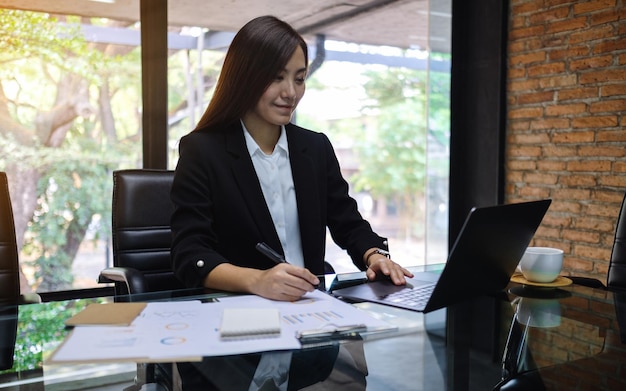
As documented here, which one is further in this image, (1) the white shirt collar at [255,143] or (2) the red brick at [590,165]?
(2) the red brick at [590,165]

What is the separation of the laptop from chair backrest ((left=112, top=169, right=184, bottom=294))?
3.28 ft

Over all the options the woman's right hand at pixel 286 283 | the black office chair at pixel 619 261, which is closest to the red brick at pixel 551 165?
the black office chair at pixel 619 261

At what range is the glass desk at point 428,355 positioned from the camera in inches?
37.0

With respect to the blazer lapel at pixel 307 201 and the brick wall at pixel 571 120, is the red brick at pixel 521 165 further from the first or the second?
the blazer lapel at pixel 307 201

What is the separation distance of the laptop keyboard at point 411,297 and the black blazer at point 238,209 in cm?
37

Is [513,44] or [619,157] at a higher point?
[513,44]

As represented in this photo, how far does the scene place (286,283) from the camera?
3.99 feet

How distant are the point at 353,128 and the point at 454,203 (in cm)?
106

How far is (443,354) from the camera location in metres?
1.11

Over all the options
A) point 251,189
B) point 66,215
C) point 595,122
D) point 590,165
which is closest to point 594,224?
point 590,165

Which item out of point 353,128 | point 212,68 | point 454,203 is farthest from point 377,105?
point 212,68

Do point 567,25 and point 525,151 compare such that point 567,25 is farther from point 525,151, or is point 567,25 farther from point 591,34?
point 525,151

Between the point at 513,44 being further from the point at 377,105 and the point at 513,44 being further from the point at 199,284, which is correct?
the point at 199,284

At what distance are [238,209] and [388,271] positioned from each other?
47cm
